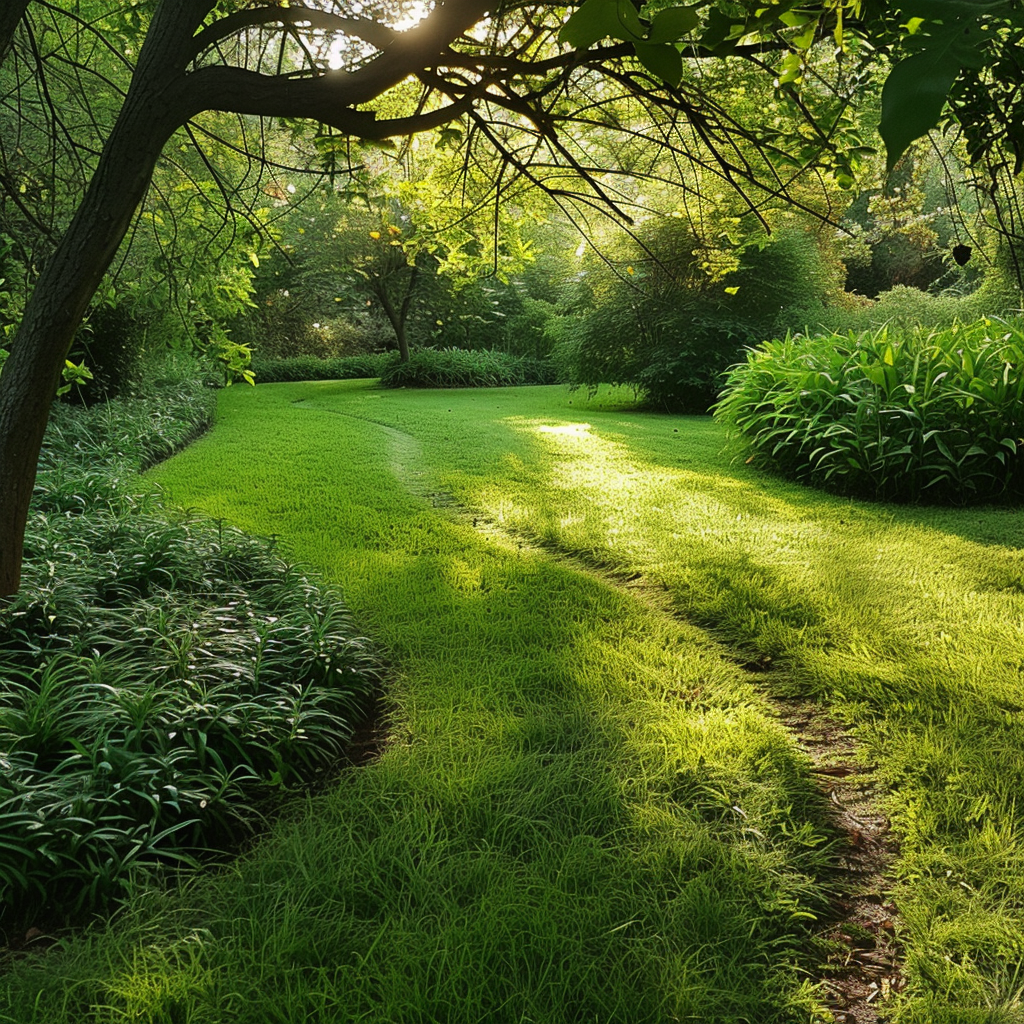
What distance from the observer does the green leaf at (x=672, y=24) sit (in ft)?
1.62

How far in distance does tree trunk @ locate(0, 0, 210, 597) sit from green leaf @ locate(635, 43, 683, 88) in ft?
8.65

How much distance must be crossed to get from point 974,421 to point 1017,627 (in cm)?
288

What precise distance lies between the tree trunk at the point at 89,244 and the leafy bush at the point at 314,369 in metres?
19.2

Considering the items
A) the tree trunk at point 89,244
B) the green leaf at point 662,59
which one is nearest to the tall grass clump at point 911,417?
the tree trunk at point 89,244

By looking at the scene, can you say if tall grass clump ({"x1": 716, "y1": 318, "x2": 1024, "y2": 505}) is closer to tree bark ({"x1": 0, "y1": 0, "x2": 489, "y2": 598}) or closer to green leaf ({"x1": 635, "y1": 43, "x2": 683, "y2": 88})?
tree bark ({"x1": 0, "y1": 0, "x2": 489, "y2": 598})

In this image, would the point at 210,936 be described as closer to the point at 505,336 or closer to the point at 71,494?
the point at 71,494

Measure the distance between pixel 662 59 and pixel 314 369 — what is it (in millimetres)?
23609

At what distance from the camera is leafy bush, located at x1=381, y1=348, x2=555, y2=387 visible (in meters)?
19.7

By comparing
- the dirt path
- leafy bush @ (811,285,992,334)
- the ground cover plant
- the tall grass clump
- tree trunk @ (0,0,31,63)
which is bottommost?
the dirt path

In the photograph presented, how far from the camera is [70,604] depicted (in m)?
3.32

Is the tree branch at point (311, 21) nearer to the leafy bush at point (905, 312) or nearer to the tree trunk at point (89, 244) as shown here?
the tree trunk at point (89, 244)

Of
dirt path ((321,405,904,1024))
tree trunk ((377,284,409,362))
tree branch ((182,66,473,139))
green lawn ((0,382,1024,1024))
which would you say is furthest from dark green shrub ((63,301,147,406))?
tree trunk ((377,284,409,362))

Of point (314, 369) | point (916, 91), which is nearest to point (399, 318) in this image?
point (314, 369)

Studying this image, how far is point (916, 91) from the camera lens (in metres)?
0.34
